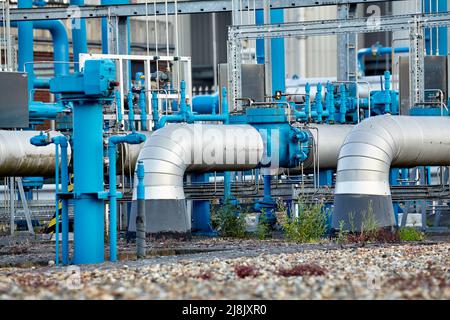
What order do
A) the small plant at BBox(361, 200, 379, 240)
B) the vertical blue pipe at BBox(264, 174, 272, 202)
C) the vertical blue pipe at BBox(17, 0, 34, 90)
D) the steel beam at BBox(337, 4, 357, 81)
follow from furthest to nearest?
the vertical blue pipe at BBox(17, 0, 34, 90) → the steel beam at BBox(337, 4, 357, 81) → the vertical blue pipe at BBox(264, 174, 272, 202) → the small plant at BBox(361, 200, 379, 240)

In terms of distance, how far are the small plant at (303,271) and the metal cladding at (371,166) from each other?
5.85 m

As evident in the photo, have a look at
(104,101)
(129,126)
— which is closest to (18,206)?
(129,126)

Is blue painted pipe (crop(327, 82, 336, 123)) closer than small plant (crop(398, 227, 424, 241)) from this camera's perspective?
No

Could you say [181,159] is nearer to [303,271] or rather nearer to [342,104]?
[342,104]

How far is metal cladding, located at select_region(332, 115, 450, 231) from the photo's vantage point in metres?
17.9

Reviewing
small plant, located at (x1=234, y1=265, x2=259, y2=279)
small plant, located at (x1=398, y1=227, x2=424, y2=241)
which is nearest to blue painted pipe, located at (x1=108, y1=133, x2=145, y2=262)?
small plant, located at (x1=234, y1=265, x2=259, y2=279)

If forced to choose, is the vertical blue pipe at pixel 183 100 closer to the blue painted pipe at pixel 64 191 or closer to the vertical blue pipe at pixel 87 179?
the blue painted pipe at pixel 64 191

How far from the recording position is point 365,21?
880 inches

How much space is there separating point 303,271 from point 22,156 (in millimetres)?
10339

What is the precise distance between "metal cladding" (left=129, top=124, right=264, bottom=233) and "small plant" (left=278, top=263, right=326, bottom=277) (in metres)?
6.91

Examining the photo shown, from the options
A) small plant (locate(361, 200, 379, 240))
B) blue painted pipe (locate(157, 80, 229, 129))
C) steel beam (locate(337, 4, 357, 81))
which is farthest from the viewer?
steel beam (locate(337, 4, 357, 81))

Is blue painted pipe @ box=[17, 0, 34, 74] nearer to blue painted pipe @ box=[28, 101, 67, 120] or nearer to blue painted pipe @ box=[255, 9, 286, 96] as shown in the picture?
blue painted pipe @ box=[28, 101, 67, 120]
